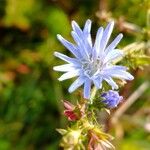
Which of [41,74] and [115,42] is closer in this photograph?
[115,42]

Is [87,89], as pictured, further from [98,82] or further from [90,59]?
[90,59]

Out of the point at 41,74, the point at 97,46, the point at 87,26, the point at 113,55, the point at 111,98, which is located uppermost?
the point at 41,74

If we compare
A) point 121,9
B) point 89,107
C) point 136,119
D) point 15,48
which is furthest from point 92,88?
point 15,48

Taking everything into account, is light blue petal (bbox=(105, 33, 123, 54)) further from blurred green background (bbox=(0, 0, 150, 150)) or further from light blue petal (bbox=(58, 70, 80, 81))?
blurred green background (bbox=(0, 0, 150, 150))

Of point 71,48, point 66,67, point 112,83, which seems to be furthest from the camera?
point 71,48

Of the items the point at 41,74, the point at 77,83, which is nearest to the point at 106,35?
the point at 77,83

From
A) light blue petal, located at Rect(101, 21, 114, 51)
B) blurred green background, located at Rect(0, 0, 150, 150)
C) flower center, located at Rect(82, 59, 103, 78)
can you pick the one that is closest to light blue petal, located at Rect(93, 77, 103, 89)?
flower center, located at Rect(82, 59, 103, 78)
